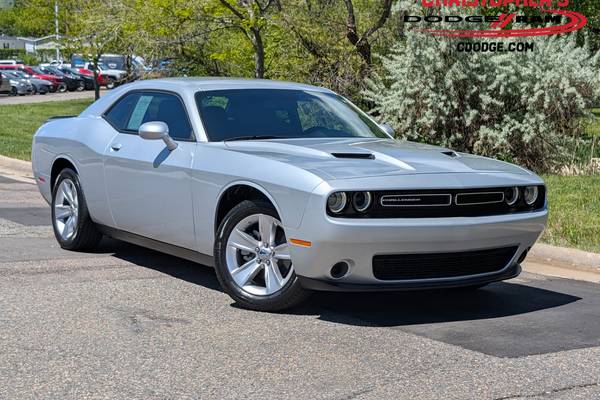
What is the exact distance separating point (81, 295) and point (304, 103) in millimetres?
2231

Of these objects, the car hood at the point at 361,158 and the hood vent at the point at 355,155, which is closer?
the car hood at the point at 361,158

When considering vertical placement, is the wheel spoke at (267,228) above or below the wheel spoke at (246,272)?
above

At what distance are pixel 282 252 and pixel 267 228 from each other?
18 centimetres

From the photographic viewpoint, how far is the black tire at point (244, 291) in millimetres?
6168

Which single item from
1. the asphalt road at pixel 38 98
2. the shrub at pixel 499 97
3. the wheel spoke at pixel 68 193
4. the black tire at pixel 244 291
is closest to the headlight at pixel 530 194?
the black tire at pixel 244 291

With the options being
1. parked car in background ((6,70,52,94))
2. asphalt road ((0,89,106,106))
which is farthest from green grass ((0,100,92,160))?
parked car in background ((6,70,52,94))

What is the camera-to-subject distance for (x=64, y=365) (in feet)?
16.4

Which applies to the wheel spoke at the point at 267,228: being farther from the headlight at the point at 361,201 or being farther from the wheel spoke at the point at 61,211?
the wheel spoke at the point at 61,211

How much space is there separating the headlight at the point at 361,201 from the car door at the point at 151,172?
1436mm

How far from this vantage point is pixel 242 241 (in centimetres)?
641

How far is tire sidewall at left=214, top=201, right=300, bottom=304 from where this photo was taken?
6211 mm

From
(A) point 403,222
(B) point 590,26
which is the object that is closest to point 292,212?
(A) point 403,222

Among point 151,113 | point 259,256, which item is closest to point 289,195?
point 259,256

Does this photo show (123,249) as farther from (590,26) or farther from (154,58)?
(590,26)
